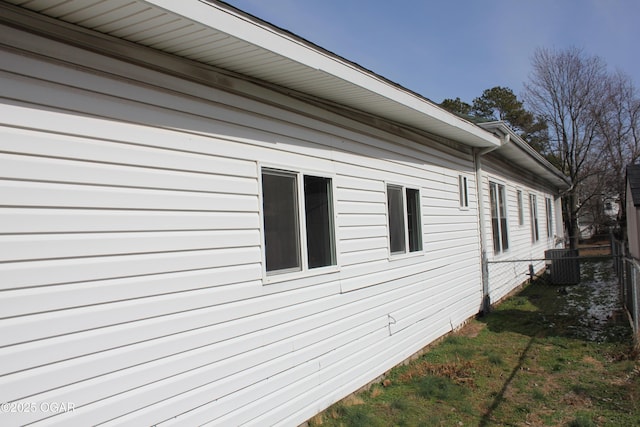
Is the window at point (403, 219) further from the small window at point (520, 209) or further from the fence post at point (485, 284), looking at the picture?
the small window at point (520, 209)

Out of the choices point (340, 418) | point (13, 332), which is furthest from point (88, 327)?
point (340, 418)

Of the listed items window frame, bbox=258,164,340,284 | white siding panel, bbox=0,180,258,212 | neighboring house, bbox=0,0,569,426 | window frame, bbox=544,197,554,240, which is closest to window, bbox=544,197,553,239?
window frame, bbox=544,197,554,240

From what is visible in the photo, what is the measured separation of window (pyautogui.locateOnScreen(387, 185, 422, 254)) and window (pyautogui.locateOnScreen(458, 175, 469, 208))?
6.73ft

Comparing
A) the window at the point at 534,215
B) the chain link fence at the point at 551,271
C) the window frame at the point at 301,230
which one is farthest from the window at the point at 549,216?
the window frame at the point at 301,230

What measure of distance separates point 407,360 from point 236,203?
11.8 ft

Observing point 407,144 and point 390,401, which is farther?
point 407,144

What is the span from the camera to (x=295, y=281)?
4.26m

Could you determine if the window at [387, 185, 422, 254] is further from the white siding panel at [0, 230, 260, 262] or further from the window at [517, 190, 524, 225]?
the window at [517, 190, 524, 225]

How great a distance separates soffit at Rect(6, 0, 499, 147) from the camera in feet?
8.91

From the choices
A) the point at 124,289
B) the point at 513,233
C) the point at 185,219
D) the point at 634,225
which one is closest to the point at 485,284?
the point at 513,233

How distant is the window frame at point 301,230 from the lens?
157 inches

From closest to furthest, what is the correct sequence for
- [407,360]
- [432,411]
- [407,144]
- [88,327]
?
1. [88,327]
2. [432,411]
3. [407,360]
4. [407,144]

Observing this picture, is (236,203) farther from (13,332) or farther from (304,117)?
(13,332)

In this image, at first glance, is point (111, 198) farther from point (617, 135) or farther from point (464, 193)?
point (617, 135)
